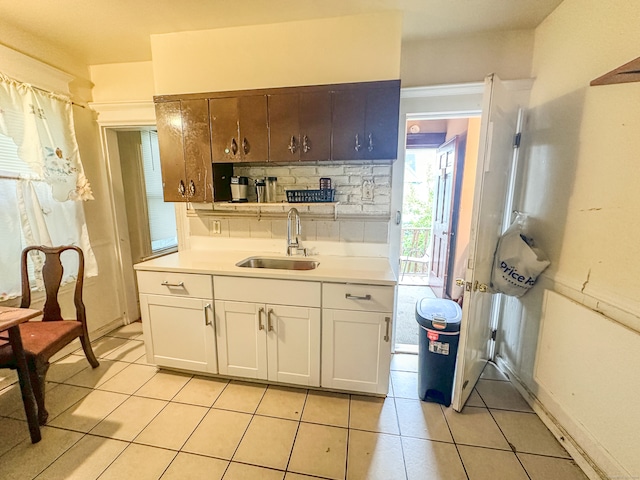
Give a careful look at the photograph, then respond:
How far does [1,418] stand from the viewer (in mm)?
1702

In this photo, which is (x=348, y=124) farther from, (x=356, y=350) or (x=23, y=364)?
(x=23, y=364)

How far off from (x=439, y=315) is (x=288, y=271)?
1.07 metres

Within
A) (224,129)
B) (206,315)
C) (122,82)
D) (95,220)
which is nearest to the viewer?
(206,315)

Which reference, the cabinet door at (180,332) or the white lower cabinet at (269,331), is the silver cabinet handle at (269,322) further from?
the cabinet door at (180,332)

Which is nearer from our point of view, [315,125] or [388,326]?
[388,326]

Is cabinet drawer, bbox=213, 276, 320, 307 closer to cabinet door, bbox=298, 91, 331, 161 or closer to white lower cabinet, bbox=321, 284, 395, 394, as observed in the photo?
white lower cabinet, bbox=321, 284, 395, 394

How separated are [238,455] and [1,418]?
62.1 inches

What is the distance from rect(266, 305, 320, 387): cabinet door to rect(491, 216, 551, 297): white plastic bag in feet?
4.24

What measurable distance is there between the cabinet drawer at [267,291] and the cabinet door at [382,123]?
1.02 metres

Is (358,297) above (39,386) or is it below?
above

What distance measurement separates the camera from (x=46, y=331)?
1.88 meters

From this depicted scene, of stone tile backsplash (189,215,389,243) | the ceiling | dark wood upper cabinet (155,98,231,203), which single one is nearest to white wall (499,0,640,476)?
the ceiling

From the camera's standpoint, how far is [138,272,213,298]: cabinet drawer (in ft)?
6.35

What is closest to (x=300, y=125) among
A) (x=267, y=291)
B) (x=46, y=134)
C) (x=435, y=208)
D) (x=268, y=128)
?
(x=268, y=128)
